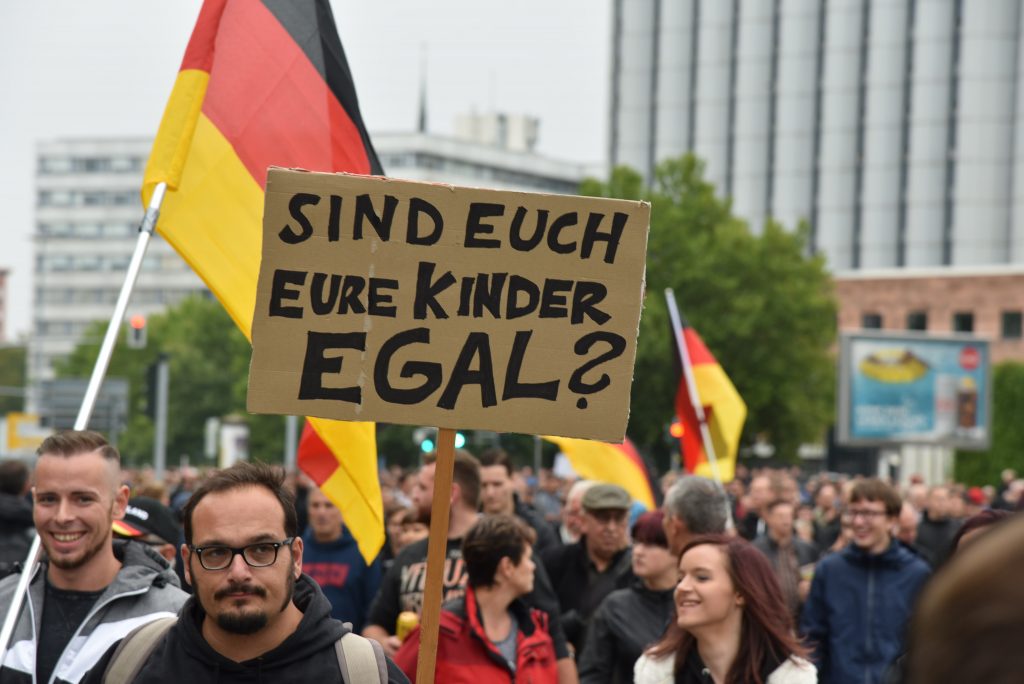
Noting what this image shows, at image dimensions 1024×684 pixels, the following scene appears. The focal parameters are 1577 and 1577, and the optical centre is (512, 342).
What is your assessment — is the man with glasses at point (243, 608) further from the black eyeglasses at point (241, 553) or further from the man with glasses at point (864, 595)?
the man with glasses at point (864, 595)

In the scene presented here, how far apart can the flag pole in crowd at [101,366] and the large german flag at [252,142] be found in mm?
159

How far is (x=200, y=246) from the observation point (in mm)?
5777

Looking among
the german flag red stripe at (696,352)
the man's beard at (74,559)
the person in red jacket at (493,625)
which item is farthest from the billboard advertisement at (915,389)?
the man's beard at (74,559)

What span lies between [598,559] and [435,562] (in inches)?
167

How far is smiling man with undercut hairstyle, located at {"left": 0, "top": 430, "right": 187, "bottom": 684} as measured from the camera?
4.51 metres

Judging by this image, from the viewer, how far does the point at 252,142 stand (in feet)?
19.9

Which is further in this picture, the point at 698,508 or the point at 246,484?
the point at 698,508

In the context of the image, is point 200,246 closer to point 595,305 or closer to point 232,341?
point 595,305

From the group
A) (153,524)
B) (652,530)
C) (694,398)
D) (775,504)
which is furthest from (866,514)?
(694,398)

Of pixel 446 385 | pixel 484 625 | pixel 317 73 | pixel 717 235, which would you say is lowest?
pixel 484 625

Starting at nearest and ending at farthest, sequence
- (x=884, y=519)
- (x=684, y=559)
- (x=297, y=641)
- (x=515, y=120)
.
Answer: (x=297, y=641) < (x=684, y=559) < (x=884, y=519) < (x=515, y=120)

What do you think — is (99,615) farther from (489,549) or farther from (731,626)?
(731,626)

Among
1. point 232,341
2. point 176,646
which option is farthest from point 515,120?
point 176,646

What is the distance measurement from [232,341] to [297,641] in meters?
79.5
